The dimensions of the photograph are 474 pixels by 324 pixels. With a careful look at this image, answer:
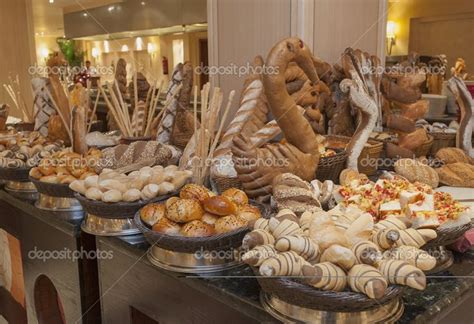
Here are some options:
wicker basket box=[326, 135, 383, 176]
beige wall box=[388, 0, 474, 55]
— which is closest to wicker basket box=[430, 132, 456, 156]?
wicker basket box=[326, 135, 383, 176]

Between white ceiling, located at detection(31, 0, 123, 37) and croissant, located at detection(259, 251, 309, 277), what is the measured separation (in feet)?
22.6

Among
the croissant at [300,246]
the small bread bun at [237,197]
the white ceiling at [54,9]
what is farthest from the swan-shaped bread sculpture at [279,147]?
the white ceiling at [54,9]

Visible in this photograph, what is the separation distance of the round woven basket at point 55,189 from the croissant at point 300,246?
3.46ft

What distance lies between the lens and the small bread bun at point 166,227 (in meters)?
1.24

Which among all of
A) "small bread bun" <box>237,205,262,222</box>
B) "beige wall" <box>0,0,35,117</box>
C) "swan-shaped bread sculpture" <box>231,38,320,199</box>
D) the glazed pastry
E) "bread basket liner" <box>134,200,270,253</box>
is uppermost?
"beige wall" <box>0,0,35,117</box>

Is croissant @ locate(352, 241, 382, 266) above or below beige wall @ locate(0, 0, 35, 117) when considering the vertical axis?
below

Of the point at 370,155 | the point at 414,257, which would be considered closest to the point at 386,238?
the point at 414,257

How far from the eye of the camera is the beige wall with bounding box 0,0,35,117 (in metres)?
5.44

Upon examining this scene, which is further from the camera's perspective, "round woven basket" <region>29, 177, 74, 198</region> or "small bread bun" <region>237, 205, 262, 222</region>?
"round woven basket" <region>29, 177, 74, 198</region>

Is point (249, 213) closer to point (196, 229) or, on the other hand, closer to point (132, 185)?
point (196, 229)

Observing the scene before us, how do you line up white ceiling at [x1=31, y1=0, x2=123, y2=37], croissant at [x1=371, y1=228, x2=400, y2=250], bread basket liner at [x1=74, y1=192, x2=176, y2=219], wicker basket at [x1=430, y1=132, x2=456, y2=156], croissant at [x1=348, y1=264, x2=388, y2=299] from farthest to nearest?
white ceiling at [x1=31, y1=0, x2=123, y2=37] → wicker basket at [x1=430, y1=132, x2=456, y2=156] → bread basket liner at [x1=74, y1=192, x2=176, y2=219] → croissant at [x1=371, y1=228, x2=400, y2=250] → croissant at [x1=348, y1=264, x2=388, y2=299]

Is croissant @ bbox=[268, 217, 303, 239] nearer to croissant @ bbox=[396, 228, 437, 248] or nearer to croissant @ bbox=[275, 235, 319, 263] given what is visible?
croissant @ bbox=[275, 235, 319, 263]

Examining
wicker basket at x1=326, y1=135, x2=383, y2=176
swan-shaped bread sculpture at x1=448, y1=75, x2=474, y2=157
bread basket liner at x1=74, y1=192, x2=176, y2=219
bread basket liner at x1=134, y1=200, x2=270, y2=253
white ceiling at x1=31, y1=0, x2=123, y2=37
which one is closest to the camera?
bread basket liner at x1=134, y1=200, x2=270, y2=253

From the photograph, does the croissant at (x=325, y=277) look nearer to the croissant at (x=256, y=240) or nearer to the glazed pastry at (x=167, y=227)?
the croissant at (x=256, y=240)
